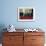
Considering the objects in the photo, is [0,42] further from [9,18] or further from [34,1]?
[34,1]

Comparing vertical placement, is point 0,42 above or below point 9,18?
below

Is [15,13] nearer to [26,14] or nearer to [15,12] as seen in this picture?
[15,12]

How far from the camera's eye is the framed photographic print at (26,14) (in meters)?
4.24

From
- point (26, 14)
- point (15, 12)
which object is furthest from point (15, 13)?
point (26, 14)

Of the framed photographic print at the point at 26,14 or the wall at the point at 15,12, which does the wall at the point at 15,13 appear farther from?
the framed photographic print at the point at 26,14

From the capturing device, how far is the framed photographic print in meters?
4.24

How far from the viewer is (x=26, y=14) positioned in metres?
4.27

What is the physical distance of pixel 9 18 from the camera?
4.28 metres

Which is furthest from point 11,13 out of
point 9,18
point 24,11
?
point 24,11

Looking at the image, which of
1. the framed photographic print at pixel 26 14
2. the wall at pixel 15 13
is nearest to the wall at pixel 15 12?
the wall at pixel 15 13

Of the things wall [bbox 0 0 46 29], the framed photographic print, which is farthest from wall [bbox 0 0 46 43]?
the framed photographic print

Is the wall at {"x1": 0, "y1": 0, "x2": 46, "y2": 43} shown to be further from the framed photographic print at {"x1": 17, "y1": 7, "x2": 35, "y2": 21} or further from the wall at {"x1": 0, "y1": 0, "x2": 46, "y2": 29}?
the framed photographic print at {"x1": 17, "y1": 7, "x2": 35, "y2": 21}

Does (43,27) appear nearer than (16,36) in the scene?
No

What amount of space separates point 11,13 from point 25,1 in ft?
2.02
